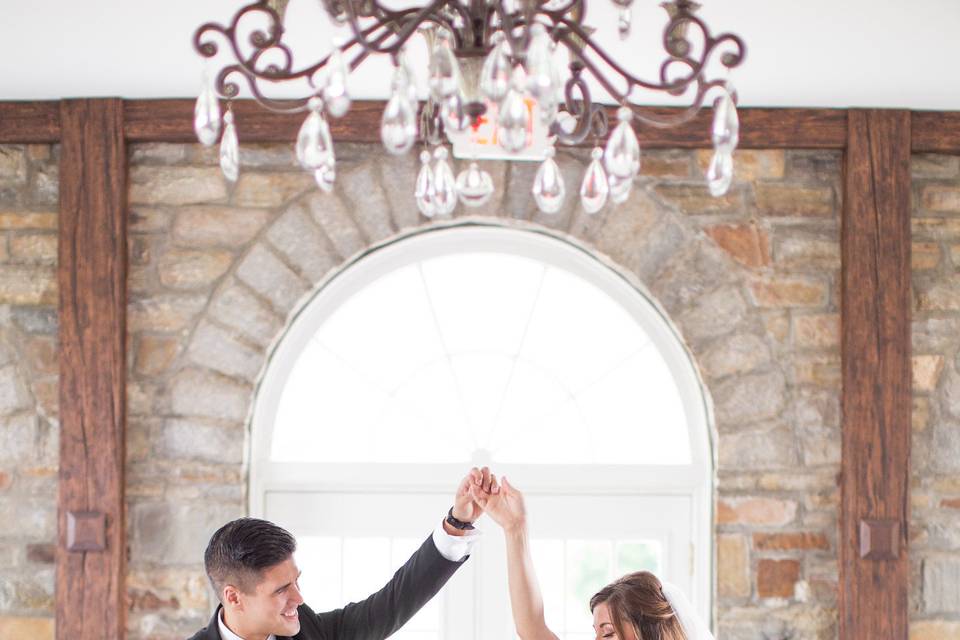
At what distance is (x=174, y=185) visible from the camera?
3320 mm

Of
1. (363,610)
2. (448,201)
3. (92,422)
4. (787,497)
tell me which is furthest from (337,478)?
(448,201)

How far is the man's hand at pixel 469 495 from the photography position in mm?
2359

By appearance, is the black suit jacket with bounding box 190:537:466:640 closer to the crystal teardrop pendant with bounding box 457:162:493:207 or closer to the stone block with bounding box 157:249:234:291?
the crystal teardrop pendant with bounding box 457:162:493:207

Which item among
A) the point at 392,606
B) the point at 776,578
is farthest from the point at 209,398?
the point at 776,578

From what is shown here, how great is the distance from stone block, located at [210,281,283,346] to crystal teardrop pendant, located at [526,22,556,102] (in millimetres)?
2172

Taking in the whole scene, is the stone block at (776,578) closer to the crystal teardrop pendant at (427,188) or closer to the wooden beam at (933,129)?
the wooden beam at (933,129)

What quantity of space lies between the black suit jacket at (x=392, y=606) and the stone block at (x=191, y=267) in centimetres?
133

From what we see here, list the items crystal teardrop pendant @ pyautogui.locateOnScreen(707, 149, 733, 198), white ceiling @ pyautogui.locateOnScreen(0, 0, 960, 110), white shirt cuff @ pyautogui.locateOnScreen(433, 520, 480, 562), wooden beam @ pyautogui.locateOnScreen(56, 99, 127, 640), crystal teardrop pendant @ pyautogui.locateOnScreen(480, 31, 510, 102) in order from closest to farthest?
1. crystal teardrop pendant @ pyautogui.locateOnScreen(480, 31, 510, 102)
2. crystal teardrop pendant @ pyautogui.locateOnScreen(707, 149, 733, 198)
3. white shirt cuff @ pyautogui.locateOnScreen(433, 520, 480, 562)
4. white ceiling @ pyautogui.locateOnScreen(0, 0, 960, 110)
5. wooden beam @ pyautogui.locateOnScreen(56, 99, 127, 640)

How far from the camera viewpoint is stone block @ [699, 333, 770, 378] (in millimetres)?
3289

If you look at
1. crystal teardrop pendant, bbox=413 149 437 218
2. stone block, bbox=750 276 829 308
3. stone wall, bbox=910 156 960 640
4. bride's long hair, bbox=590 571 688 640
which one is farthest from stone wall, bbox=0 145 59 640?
stone wall, bbox=910 156 960 640

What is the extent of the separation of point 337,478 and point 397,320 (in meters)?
0.60

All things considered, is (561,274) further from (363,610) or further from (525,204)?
(363,610)

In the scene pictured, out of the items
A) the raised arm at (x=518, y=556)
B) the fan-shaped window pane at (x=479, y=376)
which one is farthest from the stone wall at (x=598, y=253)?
the raised arm at (x=518, y=556)

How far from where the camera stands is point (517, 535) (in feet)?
8.09
